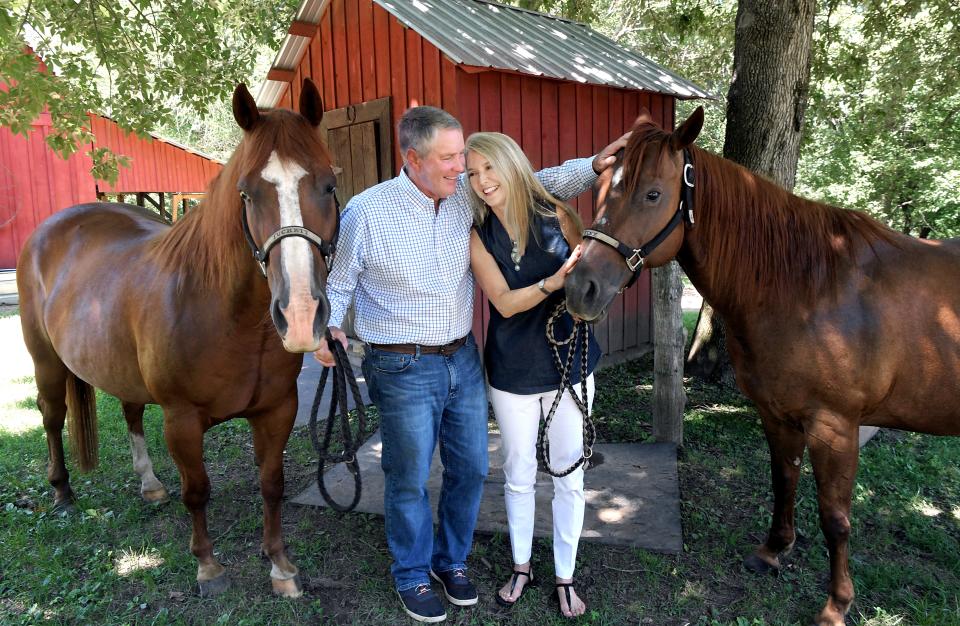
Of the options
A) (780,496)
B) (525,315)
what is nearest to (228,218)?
(525,315)

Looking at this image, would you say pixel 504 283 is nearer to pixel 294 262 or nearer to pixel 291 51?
pixel 294 262

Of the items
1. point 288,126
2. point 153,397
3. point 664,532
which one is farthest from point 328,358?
point 664,532

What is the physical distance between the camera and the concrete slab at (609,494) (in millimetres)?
3123

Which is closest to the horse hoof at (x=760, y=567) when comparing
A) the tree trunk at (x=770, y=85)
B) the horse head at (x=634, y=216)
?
the horse head at (x=634, y=216)

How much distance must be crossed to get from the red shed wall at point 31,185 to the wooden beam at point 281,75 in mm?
11892

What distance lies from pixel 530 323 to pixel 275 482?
4.77ft

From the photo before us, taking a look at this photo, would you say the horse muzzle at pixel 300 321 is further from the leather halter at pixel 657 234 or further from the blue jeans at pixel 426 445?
the leather halter at pixel 657 234

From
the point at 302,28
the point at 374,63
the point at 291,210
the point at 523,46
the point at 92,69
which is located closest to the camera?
the point at 291,210

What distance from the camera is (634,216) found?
2176mm

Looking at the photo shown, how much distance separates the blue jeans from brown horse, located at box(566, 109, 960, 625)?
920 millimetres

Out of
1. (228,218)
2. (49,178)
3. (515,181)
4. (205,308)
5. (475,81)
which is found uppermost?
(49,178)

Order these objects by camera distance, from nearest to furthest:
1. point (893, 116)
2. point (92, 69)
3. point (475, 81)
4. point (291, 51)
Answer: point (475, 81)
point (92, 69)
point (291, 51)
point (893, 116)

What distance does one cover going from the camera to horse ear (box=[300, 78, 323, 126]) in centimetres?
211

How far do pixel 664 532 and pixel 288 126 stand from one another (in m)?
2.57
